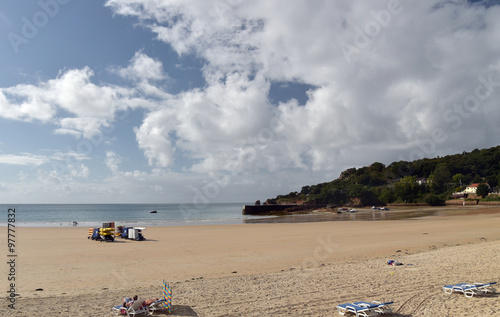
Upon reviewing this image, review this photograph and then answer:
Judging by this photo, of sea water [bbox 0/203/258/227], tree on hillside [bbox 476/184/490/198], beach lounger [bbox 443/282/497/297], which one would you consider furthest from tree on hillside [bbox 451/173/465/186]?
beach lounger [bbox 443/282/497/297]

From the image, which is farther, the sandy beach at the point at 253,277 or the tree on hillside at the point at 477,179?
the tree on hillside at the point at 477,179

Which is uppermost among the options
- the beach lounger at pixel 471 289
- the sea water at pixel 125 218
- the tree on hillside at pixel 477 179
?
the tree on hillside at pixel 477 179

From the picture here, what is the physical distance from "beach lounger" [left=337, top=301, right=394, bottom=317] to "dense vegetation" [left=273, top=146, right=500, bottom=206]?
305 ft

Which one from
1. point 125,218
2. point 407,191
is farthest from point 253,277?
point 407,191

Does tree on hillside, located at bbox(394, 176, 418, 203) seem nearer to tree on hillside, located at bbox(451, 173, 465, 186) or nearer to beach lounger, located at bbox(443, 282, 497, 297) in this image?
tree on hillside, located at bbox(451, 173, 465, 186)

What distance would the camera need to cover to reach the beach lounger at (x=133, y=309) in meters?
7.95

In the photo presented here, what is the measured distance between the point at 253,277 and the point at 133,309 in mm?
5124

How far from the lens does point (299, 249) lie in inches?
765

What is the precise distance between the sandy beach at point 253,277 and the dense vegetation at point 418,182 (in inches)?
3351

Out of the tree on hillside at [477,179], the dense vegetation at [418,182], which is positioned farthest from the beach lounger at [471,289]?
the tree on hillside at [477,179]

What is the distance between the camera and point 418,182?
12225 cm

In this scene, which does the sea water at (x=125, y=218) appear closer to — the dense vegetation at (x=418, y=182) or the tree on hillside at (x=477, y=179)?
the dense vegetation at (x=418, y=182)

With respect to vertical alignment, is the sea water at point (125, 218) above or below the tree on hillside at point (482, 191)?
below

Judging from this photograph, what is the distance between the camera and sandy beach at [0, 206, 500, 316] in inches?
339
